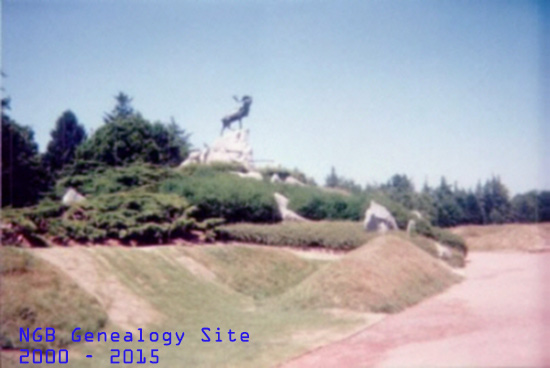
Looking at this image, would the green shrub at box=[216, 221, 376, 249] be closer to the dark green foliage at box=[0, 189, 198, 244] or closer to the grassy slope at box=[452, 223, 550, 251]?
the dark green foliage at box=[0, 189, 198, 244]

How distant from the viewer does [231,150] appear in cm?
3459

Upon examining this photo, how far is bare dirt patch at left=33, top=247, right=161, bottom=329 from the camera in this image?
1099 centimetres

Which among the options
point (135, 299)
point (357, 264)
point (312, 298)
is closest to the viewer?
point (135, 299)

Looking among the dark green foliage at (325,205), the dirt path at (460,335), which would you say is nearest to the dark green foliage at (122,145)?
the dark green foliage at (325,205)

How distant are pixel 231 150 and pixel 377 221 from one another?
1417 cm

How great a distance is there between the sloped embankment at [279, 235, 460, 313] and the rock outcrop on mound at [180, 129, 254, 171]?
1842cm

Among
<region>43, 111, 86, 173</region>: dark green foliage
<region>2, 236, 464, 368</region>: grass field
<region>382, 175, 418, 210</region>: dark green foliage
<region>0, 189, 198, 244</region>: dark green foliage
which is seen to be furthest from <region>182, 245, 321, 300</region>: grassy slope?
<region>382, 175, 418, 210</region>: dark green foliage

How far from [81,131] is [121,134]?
1722 cm

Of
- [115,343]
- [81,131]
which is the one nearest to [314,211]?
[115,343]

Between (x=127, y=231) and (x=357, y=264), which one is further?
(x=127, y=231)

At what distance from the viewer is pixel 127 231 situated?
1783cm

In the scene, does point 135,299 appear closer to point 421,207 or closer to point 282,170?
point 282,170

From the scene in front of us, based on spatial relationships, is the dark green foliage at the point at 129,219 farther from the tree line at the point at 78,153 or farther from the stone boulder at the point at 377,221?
the tree line at the point at 78,153

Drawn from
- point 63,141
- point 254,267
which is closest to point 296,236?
point 254,267
